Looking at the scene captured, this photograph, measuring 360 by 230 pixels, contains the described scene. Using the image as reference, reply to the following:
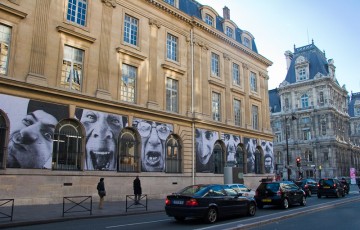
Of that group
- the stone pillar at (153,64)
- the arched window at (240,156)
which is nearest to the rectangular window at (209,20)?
the stone pillar at (153,64)

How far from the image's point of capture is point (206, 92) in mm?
31141

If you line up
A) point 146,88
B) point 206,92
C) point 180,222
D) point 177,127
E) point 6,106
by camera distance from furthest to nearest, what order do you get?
point 206,92 → point 177,127 → point 146,88 → point 6,106 → point 180,222

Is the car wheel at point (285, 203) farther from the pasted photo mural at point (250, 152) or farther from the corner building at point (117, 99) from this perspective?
the pasted photo mural at point (250, 152)

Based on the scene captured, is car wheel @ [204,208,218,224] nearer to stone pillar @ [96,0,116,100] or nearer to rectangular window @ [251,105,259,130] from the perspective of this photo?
stone pillar @ [96,0,116,100]

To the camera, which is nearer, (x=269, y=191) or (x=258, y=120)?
(x=269, y=191)

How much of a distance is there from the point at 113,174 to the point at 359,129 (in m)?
101

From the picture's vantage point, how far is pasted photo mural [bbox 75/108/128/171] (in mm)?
20906

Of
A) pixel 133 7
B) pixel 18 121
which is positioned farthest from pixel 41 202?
pixel 133 7

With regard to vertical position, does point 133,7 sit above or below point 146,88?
above

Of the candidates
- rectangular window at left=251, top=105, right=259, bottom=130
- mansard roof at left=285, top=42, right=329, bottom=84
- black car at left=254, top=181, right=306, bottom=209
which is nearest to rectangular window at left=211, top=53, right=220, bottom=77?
rectangular window at left=251, top=105, right=259, bottom=130

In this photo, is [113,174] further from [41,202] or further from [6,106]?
[6,106]

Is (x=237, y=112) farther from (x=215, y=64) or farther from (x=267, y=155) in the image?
(x=267, y=155)

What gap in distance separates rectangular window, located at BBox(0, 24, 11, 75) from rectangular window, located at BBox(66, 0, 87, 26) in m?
4.26

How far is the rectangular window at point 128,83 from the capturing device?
2420 centimetres
